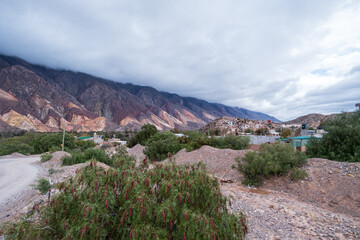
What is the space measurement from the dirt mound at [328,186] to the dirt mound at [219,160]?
2972 mm

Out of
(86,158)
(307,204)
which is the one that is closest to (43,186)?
(307,204)

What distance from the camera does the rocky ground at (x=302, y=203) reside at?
6.18 meters

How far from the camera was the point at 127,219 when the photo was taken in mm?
3252

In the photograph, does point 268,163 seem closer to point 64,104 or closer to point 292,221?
point 292,221

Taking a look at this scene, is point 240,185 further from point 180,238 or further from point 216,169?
point 180,238

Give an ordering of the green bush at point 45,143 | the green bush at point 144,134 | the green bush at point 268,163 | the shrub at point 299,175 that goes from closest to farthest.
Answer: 1. the shrub at point 299,175
2. the green bush at point 268,163
3. the green bush at point 45,143
4. the green bush at point 144,134

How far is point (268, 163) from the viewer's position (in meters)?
11.7

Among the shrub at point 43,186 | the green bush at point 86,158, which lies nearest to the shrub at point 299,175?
the shrub at point 43,186

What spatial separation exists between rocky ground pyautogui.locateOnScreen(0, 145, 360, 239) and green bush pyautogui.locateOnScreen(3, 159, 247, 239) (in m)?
0.73

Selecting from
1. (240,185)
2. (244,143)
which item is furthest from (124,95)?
(240,185)

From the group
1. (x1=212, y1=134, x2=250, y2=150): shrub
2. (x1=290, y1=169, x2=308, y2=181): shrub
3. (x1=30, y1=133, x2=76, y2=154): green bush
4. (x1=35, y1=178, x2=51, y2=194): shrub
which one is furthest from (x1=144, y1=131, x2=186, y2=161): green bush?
(x1=35, y1=178, x2=51, y2=194): shrub

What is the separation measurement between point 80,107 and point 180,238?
115151 millimetres

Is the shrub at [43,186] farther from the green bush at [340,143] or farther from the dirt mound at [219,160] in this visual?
the green bush at [340,143]

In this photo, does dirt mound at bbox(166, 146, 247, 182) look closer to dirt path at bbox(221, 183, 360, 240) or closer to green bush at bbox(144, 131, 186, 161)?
green bush at bbox(144, 131, 186, 161)
